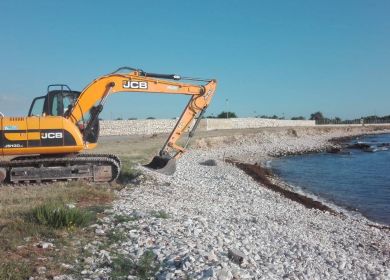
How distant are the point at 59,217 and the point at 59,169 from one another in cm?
665

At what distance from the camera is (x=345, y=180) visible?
29.0 meters

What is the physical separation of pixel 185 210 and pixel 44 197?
11.8ft

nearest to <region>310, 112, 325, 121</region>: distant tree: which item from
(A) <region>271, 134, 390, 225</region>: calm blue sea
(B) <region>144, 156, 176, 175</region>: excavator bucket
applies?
(A) <region>271, 134, 390, 225</region>: calm blue sea

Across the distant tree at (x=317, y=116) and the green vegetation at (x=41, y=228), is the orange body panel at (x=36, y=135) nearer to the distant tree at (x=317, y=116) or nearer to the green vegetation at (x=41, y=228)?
the green vegetation at (x=41, y=228)

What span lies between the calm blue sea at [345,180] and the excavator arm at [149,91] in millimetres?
7622

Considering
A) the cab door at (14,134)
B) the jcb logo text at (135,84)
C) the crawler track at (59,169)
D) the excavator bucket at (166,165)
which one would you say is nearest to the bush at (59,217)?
the cab door at (14,134)

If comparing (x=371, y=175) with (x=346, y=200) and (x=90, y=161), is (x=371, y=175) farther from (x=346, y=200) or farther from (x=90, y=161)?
(x=90, y=161)

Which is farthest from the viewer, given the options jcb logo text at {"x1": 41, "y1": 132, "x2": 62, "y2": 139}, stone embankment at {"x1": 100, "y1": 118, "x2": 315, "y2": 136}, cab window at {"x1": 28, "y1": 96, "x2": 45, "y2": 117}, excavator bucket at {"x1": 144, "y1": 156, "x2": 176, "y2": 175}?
stone embankment at {"x1": 100, "y1": 118, "x2": 315, "y2": 136}

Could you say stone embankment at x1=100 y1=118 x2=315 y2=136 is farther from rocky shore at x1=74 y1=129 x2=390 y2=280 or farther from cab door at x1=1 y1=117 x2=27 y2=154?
cab door at x1=1 y1=117 x2=27 y2=154

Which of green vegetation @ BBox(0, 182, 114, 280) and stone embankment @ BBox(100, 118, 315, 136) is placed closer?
green vegetation @ BBox(0, 182, 114, 280)

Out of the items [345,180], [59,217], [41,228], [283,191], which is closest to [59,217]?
[59,217]

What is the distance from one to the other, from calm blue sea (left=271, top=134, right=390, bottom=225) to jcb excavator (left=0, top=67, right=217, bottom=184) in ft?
33.3

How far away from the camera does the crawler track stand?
→ 605 inches

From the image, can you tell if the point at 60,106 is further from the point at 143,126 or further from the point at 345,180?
the point at 143,126
